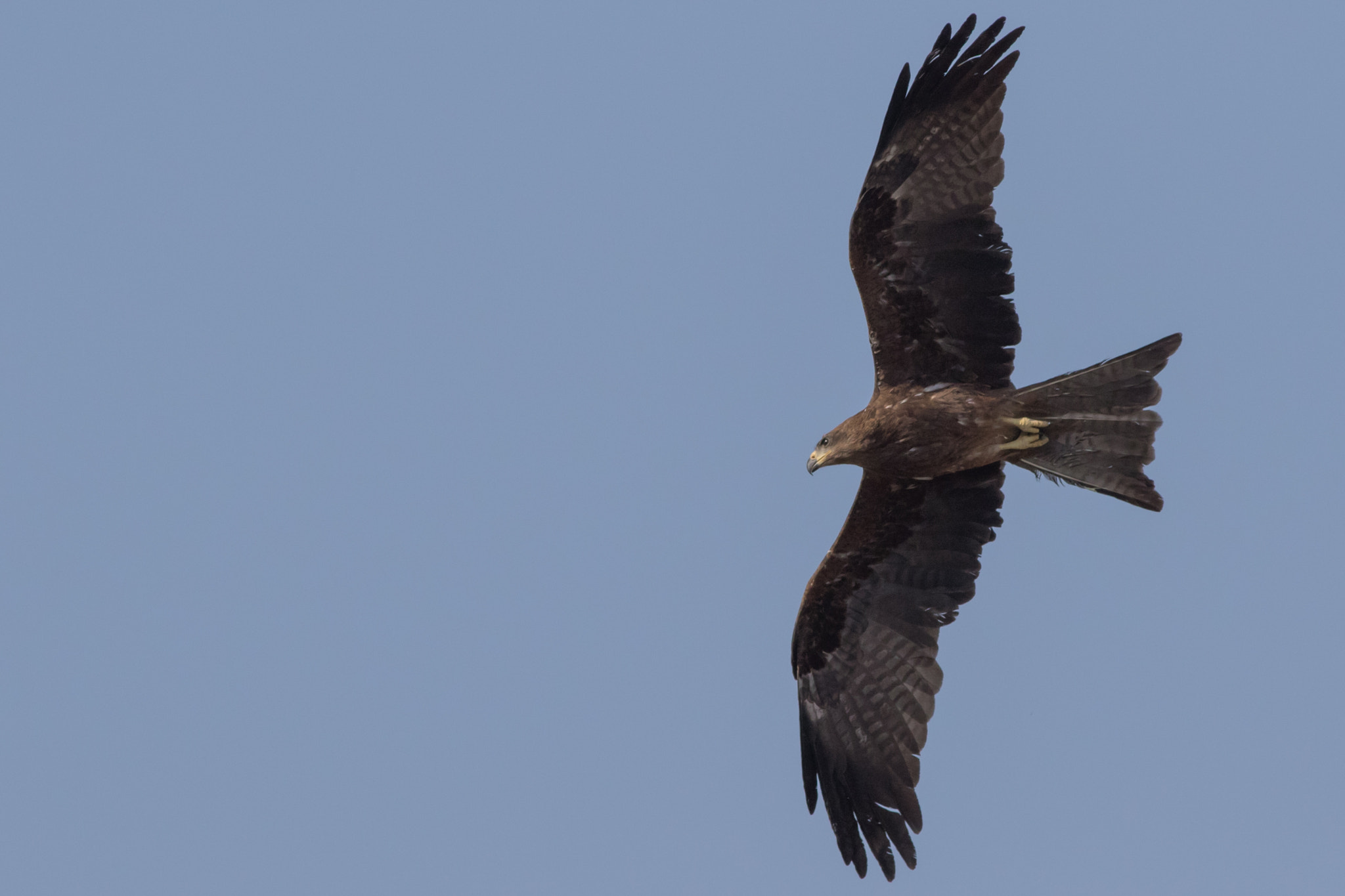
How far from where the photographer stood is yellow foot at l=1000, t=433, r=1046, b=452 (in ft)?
31.2

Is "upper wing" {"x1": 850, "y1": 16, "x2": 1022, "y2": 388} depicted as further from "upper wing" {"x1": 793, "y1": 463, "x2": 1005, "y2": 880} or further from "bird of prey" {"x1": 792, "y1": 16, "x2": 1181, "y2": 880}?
"upper wing" {"x1": 793, "y1": 463, "x2": 1005, "y2": 880}

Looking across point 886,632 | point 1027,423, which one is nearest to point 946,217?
point 1027,423

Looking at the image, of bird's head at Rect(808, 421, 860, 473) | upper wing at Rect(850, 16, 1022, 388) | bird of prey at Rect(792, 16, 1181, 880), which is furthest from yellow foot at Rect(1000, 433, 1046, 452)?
bird's head at Rect(808, 421, 860, 473)

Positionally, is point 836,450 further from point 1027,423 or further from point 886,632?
point 886,632

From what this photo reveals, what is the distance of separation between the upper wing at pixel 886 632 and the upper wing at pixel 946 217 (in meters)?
1.04

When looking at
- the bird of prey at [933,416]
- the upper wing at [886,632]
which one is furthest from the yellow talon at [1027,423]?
the upper wing at [886,632]

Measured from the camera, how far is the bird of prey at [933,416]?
9.33 metres

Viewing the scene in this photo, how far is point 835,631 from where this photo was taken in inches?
418

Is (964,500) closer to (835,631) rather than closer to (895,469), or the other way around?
(895,469)

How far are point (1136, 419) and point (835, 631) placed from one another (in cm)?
268

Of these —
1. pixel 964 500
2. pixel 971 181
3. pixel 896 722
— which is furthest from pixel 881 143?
pixel 896 722

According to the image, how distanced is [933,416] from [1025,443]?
2.11 ft

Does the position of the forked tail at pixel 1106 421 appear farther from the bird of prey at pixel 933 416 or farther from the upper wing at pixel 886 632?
the upper wing at pixel 886 632

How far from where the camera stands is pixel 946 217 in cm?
932
